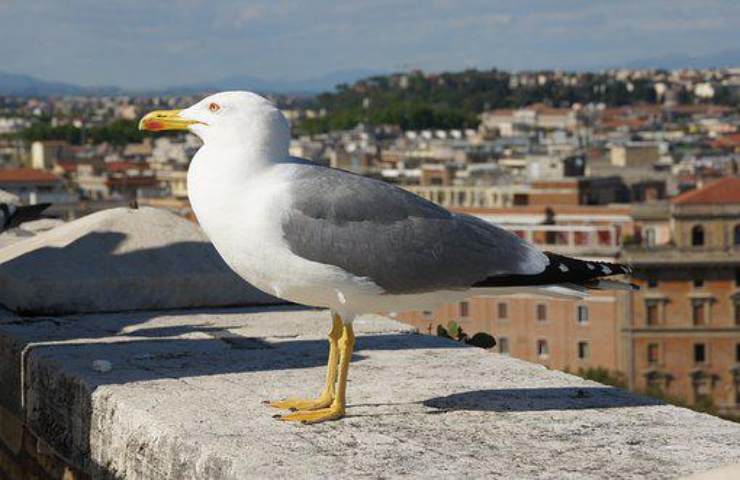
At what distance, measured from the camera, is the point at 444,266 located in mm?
3600

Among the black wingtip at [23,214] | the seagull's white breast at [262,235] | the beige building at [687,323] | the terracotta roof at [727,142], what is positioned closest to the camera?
the seagull's white breast at [262,235]

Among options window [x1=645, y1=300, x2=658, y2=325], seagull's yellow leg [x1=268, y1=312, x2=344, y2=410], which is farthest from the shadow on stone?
window [x1=645, y1=300, x2=658, y2=325]

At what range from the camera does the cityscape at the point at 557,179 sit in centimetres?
4912

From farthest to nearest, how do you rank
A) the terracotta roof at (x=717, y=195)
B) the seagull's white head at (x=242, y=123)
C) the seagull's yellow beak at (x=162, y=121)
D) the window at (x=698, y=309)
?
the terracotta roof at (x=717, y=195), the window at (x=698, y=309), the seagull's yellow beak at (x=162, y=121), the seagull's white head at (x=242, y=123)

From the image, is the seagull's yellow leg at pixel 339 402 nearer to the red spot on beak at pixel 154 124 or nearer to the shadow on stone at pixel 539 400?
the shadow on stone at pixel 539 400

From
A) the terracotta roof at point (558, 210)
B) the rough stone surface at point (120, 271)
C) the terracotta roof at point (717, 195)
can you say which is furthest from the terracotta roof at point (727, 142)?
the rough stone surface at point (120, 271)

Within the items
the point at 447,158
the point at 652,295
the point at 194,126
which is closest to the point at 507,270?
the point at 194,126

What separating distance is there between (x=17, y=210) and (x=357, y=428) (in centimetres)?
297

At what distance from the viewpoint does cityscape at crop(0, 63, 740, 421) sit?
49125 mm

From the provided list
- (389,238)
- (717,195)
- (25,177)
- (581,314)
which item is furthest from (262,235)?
(25,177)

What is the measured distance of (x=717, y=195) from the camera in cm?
5397

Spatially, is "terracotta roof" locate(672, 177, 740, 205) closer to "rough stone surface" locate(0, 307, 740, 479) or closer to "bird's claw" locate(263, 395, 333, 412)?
"rough stone surface" locate(0, 307, 740, 479)

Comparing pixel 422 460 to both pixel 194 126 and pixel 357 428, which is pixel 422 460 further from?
pixel 194 126

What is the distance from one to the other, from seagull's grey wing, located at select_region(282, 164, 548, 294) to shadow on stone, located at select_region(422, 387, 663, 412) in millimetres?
276
